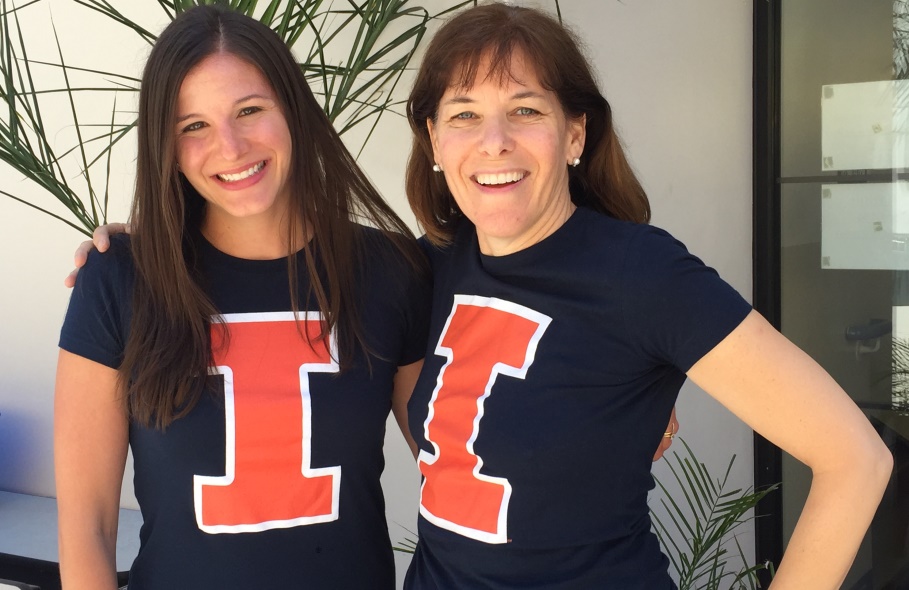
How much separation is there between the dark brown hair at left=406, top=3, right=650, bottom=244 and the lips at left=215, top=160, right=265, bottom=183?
27cm

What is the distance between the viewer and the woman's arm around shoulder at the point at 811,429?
1133mm

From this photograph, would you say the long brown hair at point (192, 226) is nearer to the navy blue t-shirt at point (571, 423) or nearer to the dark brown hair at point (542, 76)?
the dark brown hair at point (542, 76)

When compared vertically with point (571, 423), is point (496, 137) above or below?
above

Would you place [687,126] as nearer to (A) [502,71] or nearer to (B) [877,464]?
(A) [502,71]

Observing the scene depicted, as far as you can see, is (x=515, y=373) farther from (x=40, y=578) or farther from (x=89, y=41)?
(x=89, y=41)

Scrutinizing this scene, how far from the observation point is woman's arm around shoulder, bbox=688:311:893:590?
1.13 metres

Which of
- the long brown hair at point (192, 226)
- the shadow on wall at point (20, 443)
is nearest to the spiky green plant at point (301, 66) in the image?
the long brown hair at point (192, 226)

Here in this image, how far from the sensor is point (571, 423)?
1.24 m

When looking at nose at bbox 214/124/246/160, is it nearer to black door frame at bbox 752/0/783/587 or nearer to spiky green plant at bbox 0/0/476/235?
spiky green plant at bbox 0/0/476/235

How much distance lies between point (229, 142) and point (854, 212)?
197 centimetres

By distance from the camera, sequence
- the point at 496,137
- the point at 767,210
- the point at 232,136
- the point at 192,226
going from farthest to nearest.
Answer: the point at 767,210 → the point at 192,226 → the point at 232,136 → the point at 496,137

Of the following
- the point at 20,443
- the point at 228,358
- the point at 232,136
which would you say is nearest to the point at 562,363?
the point at 228,358

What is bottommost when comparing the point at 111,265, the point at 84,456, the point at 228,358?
the point at 84,456

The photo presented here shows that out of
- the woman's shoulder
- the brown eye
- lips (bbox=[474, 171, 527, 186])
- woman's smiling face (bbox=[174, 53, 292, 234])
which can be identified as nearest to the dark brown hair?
lips (bbox=[474, 171, 527, 186])
